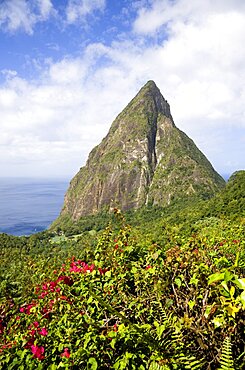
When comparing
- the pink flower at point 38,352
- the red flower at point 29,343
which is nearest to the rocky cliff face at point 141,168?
the red flower at point 29,343

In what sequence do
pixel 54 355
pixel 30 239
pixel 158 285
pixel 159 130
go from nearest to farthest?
pixel 54 355
pixel 158 285
pixel 30 239
pixel 159 130

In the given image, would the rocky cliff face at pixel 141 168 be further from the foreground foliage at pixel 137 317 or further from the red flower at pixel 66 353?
the red flower at pixel 66 353

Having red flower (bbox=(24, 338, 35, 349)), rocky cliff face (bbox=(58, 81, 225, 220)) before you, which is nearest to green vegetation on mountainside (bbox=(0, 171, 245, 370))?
red flower (bbox=(24, 338, 35, 349))

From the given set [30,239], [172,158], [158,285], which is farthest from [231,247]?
[172,158]

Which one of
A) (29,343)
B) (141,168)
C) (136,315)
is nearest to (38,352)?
(29,343)

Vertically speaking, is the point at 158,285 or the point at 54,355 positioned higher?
the point at 158,285

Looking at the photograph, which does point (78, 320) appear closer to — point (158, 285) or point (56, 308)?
point (56, 308)
